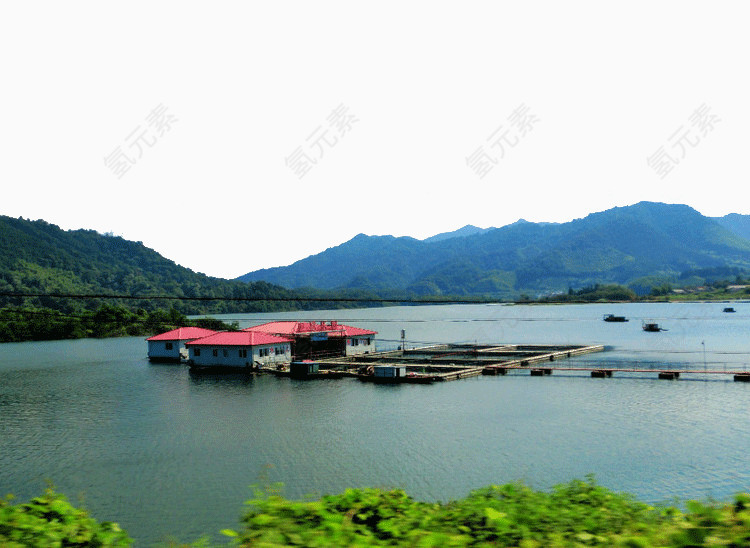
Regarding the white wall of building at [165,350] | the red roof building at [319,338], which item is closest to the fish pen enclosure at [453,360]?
the red roof building at [319,338]

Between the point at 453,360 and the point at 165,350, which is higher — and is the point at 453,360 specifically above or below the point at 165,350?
below

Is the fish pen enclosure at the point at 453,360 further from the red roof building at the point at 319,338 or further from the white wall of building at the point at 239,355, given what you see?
the white wall of building at the point at 239,355

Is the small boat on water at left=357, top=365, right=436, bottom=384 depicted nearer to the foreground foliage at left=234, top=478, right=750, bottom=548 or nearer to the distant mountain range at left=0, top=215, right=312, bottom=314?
the foreground foliage at left=234, top=478, right=750, bottom=548

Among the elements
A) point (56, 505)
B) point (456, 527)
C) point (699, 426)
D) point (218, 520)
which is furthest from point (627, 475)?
point (56, 505)

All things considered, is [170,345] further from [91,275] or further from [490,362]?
[91,275]

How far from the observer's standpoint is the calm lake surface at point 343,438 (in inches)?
793

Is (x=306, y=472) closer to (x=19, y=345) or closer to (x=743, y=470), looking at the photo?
(x=743, y=470)

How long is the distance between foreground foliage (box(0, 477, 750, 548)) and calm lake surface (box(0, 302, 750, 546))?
10767mm

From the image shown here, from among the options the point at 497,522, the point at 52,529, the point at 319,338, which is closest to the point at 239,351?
the point at 319,338

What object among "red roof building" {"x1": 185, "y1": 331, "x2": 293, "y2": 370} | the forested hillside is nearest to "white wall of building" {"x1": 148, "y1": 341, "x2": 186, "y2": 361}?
"red roof building" {"x1": 185, "y1": 331, "x2": 293, "y2": 370}

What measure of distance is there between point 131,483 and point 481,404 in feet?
71.5

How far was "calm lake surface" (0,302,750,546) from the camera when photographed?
20.1 m

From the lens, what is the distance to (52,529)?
5938 millimetres

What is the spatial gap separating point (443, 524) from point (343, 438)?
21868mm
